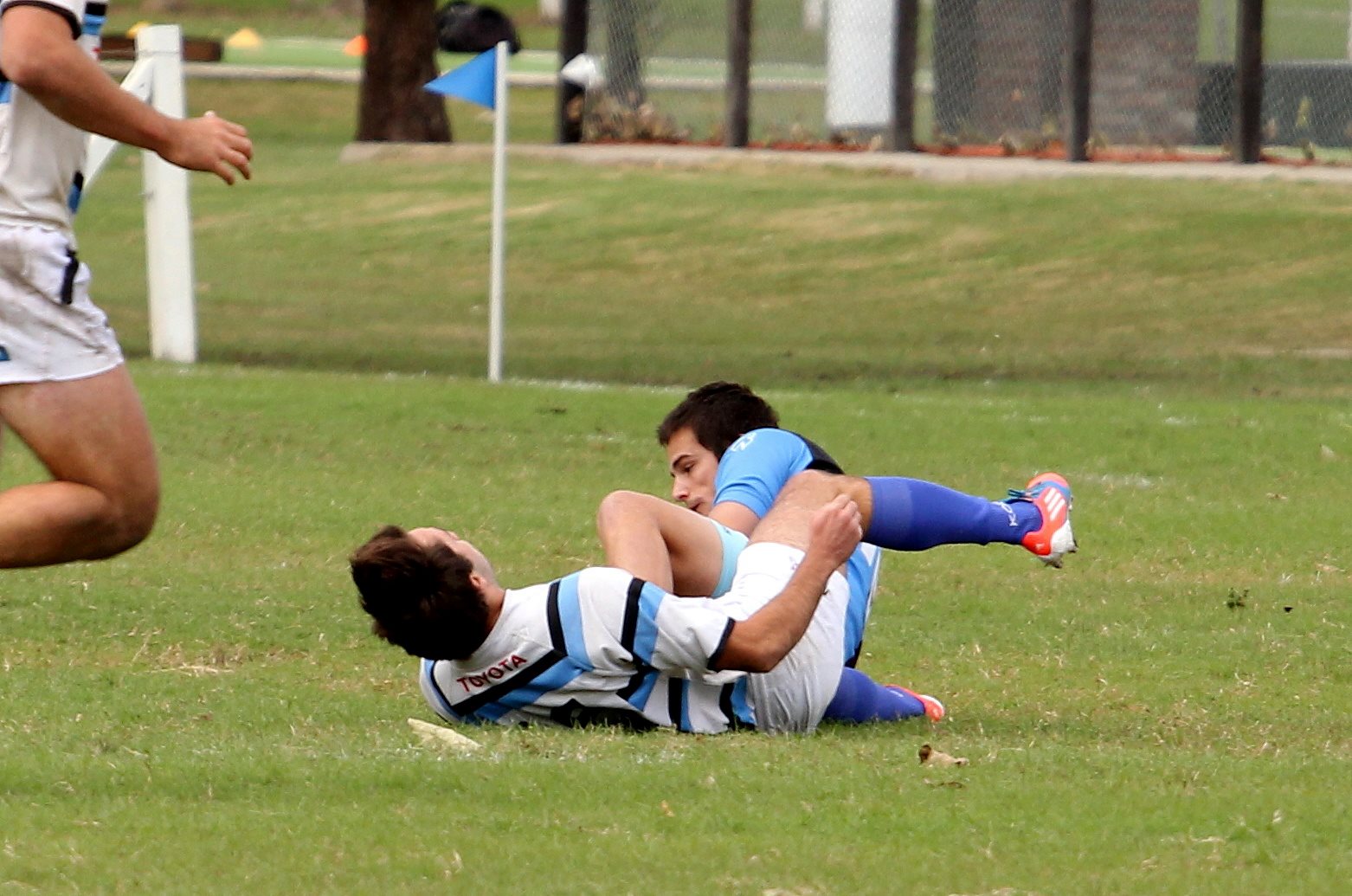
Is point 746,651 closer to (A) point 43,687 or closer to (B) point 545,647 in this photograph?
(B) point 545,647

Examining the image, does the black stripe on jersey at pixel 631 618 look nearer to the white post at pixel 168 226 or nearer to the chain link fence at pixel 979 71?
the white post at pixel 168 226

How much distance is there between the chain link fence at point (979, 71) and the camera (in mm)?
23312

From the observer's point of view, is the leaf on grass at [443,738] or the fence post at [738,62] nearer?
the leaf on grass at [443,738]

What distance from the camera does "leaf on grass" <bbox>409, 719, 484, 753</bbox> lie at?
5.17m

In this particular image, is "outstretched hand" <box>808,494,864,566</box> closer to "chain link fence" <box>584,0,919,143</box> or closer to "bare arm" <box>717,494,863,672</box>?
"bare arm" <box>717,494,863,672</box>

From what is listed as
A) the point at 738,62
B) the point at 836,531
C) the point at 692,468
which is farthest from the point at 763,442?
the point at 738,62

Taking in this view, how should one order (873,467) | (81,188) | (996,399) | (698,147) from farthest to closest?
(698,147), (996,399), (873,467), (81,188)

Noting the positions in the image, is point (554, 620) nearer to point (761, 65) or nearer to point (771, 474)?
point (771, 474)

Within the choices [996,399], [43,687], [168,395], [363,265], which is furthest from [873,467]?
[363,265]

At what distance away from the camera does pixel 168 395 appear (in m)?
12.8

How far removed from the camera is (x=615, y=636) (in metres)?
5.19

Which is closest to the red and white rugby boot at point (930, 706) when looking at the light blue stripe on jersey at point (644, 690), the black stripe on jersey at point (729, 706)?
the black stripe on jersey at point (729, 706)

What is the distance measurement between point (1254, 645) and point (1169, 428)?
5.26 meters

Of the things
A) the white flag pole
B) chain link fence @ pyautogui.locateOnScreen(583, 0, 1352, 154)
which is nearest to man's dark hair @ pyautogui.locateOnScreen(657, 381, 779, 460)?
the white flag pole
